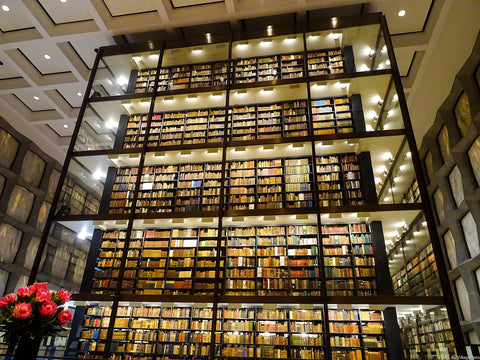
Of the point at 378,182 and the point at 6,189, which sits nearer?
the point at 378,182

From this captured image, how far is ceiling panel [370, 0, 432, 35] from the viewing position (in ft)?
20.4

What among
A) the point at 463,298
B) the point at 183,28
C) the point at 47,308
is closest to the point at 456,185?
the point at 463,298

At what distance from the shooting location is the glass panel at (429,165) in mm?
8359

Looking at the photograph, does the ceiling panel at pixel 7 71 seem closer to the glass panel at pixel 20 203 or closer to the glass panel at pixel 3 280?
the glass panel at pixel 20 203

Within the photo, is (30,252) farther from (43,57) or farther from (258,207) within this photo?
(258,207)

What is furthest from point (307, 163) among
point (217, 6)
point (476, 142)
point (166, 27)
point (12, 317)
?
point (12, 317)

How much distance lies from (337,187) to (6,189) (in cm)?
883

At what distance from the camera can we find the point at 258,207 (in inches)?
227

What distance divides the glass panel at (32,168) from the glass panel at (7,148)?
0.35 meters

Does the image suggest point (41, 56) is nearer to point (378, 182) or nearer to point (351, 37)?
point (351, 37)

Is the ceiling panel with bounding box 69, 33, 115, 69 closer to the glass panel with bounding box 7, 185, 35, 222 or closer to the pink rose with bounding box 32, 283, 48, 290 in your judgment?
the glass panel with bounding box 7, 185, 35, 222

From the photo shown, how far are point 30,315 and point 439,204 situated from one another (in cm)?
888

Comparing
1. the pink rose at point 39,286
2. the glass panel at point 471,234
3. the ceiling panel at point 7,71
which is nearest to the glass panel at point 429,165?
the glass panel at point 471,234

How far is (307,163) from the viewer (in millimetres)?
6078
